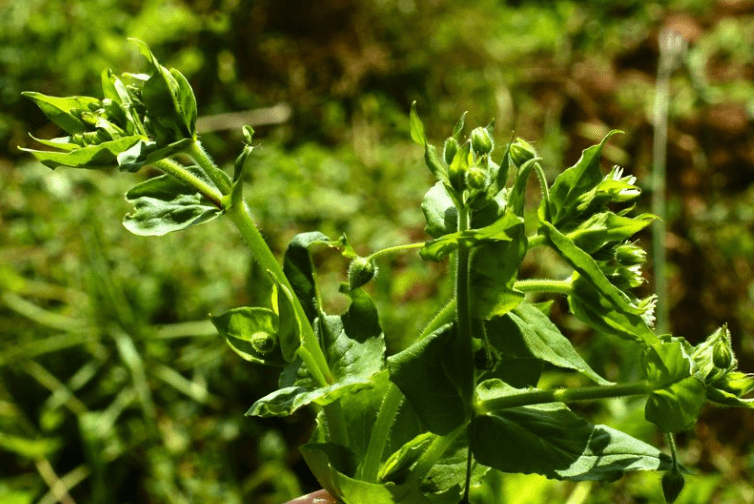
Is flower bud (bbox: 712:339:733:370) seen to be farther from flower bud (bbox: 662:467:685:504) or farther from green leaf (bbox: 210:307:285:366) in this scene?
green leaf (bbox: 210:307:285:366)

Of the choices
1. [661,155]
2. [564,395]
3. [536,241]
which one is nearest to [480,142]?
[536,241]

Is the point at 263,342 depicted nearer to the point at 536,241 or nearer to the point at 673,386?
the point at 536,241

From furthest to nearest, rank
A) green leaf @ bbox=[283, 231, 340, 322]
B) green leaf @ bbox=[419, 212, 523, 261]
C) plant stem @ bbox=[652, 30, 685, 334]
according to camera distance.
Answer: plant stem @ bbox=[652, 30, 685, 334]
green leaf @ bbox=[283, 231, 340, 322]
green leaf @ bbox=[419, 212, 523, 261]

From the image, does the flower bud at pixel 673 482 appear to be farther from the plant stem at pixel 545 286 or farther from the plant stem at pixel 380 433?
the plant stem at pixel 380 433

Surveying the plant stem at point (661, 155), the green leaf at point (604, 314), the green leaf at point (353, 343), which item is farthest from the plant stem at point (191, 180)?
the plant stem at point (661, 155)

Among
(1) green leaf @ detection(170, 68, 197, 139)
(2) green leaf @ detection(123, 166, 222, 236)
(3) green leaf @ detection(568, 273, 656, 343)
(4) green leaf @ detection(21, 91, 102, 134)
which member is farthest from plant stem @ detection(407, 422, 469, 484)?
(4) green leaf @ detection(21, 91, 102, 134)

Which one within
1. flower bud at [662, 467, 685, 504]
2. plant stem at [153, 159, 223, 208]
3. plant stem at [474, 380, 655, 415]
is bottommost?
flower bud at [662, 467, 685, 504]

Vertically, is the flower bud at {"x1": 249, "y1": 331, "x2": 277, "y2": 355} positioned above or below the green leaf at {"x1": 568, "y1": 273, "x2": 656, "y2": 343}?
below
